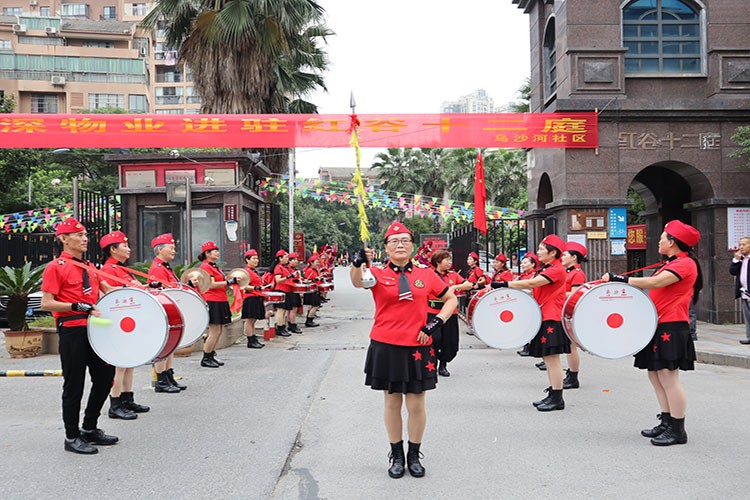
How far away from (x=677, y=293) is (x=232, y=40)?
1683 cm

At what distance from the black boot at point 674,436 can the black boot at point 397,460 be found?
2198 mm

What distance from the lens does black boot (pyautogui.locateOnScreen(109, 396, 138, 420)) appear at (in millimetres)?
6355

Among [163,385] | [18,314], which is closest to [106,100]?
[18,314]

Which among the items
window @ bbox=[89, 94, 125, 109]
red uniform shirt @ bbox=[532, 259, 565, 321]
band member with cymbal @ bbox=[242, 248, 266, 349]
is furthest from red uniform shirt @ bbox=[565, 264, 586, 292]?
window @ bbox=[89, 94, 125, 109]

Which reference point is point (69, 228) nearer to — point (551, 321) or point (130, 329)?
point (130, 329)

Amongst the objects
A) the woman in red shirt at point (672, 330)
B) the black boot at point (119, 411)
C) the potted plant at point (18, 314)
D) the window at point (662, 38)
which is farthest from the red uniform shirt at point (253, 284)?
the window at point (662, 38)

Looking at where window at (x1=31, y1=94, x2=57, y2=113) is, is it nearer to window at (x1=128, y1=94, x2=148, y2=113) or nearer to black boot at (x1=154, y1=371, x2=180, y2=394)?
window at (x1=128, y1=94, x2=148, y2=113)

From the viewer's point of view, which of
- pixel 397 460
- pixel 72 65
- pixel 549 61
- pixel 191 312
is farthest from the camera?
pixel 72 65

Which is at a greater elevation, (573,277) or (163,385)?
(573,277)

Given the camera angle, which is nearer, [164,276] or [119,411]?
[119,411]

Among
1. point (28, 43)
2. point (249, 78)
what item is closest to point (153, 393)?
point (249, 78)

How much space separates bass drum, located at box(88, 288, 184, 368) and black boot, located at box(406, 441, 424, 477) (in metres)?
2.30

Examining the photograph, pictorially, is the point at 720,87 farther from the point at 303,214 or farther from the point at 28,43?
the point at 28,43

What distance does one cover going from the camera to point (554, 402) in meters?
6.62
